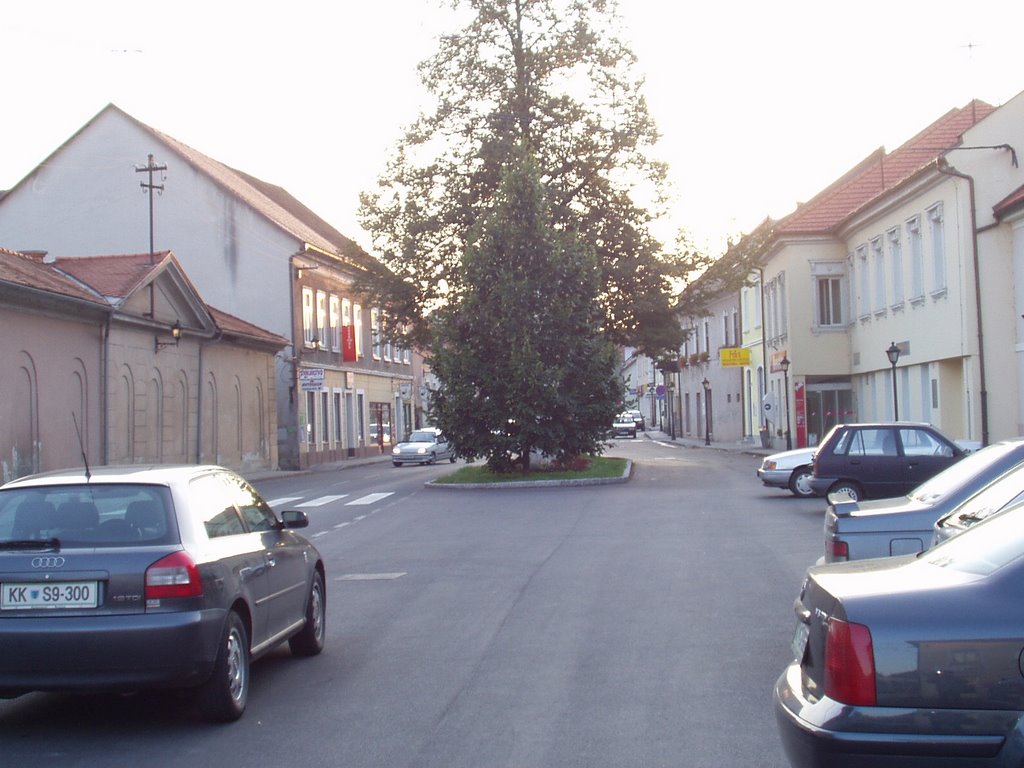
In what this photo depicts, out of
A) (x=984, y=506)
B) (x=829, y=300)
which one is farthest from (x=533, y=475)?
(x=984, y=506)

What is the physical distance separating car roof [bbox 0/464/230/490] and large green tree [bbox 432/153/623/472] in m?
24.7

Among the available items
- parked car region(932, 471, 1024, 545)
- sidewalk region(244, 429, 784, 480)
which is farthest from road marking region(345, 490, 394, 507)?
parked car region(932, 471, 1024, 545)

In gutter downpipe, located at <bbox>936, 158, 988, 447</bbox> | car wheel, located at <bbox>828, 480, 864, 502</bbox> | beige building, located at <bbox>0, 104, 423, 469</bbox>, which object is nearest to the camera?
car wheel, located at <bbox>828, 480, 864, 502</bbox>

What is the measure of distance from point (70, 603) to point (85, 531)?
0.47 m

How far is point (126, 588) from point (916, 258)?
34066 millimetres

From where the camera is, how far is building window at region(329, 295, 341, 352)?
5859 cm

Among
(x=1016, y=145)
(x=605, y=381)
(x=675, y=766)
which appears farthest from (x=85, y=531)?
(x=1016, y=145)

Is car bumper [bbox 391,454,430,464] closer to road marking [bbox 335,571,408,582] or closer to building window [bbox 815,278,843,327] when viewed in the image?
building window [bbox 815,278,843,327]

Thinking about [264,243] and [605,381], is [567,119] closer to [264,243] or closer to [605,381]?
→ [605,381]

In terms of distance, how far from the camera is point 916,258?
123 ft

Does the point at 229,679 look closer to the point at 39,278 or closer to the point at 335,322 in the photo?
the point at 39,278

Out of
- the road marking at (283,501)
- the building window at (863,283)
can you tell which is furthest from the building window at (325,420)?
the road marking at (283,501)

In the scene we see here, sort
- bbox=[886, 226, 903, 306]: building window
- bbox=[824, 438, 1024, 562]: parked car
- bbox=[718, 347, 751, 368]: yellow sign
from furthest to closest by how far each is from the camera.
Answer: bbox=[718, 347, 751, 368]: yellow sign, bbox=[886, 226, 903, 306]: building window, bbox=[824, 438, 1024, 562]: parked car

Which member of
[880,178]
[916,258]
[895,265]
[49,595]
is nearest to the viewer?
[49,595]
